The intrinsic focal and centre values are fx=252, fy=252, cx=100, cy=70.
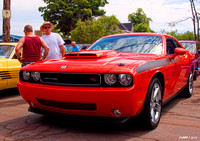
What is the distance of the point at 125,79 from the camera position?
3.04m

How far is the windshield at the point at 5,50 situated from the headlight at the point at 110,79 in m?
4.38

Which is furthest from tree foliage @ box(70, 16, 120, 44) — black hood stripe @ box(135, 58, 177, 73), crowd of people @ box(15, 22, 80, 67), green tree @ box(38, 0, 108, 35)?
black hood stripe @ box(135, 58, 177, 73)

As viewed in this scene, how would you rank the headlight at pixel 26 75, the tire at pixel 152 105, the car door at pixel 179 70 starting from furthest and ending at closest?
the car door at pixel 179 70 → the headlight at pixel 26 75 → the tire at pixel 152 105

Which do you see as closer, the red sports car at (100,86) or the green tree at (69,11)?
the red sports car at (100,86)

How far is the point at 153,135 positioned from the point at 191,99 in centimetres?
285

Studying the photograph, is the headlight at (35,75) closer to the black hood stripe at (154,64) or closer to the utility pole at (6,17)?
the black hood stripe at (154,64)

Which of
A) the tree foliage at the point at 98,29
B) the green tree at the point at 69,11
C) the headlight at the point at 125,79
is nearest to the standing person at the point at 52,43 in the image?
the headlight at the point at 125,79

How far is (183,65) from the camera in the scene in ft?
16.8

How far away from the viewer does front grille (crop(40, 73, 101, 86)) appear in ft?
10.2

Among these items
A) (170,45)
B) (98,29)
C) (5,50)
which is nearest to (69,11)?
(98,29)

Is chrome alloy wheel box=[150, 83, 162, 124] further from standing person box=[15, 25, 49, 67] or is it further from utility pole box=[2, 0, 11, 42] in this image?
utility pole box=[2, 0, 11, 42]

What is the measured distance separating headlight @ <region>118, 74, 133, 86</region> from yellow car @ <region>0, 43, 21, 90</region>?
11.9 feet

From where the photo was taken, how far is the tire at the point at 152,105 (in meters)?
3.34

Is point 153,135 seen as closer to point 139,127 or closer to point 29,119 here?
point 139,127
